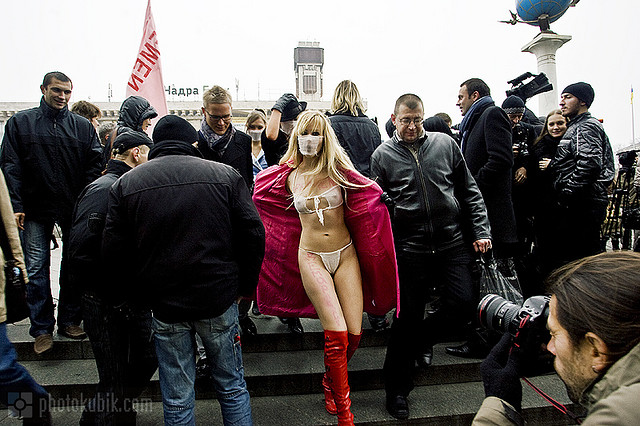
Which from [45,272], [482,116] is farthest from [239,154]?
[482,116]

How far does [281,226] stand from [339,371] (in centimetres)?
121

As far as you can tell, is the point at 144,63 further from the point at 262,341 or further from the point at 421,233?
the point at 421,233

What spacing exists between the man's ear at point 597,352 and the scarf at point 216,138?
3.23 m

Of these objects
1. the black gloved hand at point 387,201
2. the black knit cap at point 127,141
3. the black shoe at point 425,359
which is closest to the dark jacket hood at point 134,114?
the black knit cap at point 127,141

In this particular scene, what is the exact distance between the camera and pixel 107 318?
255cm

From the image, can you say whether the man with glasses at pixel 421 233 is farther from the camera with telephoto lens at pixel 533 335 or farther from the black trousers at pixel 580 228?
the black trousers at pixel 580 228

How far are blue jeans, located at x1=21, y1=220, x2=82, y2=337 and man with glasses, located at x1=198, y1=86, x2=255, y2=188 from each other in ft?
4.91

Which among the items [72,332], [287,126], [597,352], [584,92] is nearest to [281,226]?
[287,126]

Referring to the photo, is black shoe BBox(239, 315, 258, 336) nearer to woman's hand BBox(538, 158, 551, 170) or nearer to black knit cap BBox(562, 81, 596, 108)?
woman's hand BBox(538, 158, 551, 170)

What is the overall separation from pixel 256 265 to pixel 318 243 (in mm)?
612

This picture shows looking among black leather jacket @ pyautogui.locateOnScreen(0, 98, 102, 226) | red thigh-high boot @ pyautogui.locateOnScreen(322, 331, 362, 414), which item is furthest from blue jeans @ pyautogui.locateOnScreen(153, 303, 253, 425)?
black leather jacket @ pyautogui.locateOnScreen(0, 98, 102, 226)

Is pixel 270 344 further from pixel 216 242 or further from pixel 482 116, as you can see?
pixel 482 116

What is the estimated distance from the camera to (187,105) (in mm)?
56156

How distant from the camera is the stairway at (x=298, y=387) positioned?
9.80 feet
